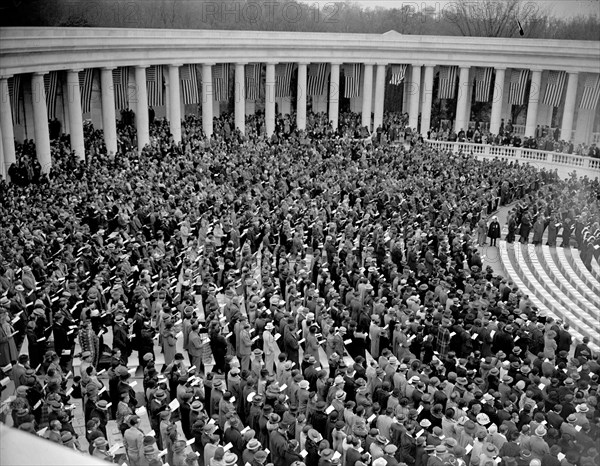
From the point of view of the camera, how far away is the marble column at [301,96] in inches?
2025

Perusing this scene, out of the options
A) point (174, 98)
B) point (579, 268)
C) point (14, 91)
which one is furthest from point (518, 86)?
point (14, 91)

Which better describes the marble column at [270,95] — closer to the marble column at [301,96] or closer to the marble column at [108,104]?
the marble column at [301,96]

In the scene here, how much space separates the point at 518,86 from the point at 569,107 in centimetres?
467

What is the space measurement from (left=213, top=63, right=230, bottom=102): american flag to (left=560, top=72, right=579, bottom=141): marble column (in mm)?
23244

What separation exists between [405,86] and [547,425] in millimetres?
47534

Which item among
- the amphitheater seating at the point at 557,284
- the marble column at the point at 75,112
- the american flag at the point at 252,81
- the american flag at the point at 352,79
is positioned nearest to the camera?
the amphitheater seating at the point at 557,284

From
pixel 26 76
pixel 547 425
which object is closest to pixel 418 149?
pixel 26 76

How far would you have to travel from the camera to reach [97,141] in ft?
134

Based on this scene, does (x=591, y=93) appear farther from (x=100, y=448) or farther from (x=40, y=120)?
(x=100, y=448)

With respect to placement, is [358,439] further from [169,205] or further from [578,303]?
[169,205]

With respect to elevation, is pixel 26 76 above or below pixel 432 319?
above

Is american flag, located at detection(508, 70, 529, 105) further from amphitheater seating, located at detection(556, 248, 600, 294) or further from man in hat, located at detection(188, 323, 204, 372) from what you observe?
man in hat, located at detection(188, 323, 204, 372)

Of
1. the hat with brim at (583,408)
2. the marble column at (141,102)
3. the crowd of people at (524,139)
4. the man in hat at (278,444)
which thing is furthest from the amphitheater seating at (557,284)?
the marble column at (141,102)

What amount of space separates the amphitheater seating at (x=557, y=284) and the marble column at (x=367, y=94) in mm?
26084
